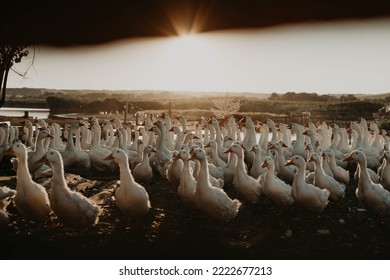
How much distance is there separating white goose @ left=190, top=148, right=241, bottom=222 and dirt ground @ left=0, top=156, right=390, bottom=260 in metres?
0.20

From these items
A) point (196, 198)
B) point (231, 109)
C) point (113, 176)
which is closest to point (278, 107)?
point (231, 109)

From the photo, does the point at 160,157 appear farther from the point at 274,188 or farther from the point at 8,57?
the point at 8,57

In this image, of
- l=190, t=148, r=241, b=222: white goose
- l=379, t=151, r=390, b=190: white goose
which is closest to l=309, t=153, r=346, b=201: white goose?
l=379, t=151, r=390, b=190: white goose

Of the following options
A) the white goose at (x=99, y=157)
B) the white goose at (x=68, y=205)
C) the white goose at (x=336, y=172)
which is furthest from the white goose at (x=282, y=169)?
the white goose at (x=68, y=205)

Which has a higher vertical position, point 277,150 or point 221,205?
point 277,150

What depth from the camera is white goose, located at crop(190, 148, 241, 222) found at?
5.47 m

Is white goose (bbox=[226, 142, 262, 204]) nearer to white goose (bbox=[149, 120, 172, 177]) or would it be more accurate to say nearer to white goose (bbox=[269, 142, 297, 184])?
white goose (bbox=[269, 142, 297, 184])

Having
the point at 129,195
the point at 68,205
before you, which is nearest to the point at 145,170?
the point at 129,195

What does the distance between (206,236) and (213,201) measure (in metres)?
0.45

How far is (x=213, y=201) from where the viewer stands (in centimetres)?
546

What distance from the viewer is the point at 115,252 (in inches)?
189

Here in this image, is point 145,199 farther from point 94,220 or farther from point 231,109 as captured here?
point 231,109

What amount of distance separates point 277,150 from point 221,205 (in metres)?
2.65

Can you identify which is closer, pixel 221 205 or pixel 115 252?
pixel 115 252
